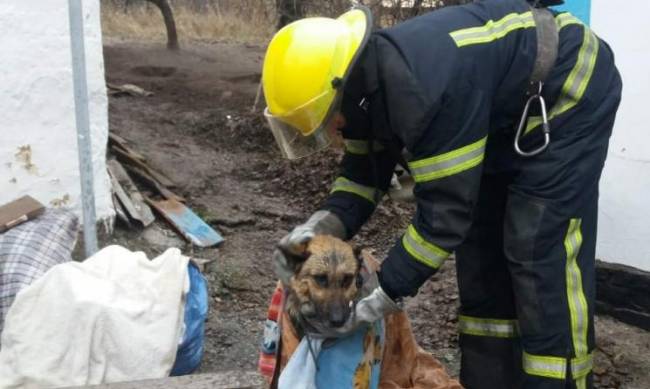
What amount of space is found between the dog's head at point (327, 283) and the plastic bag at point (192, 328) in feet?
3.14

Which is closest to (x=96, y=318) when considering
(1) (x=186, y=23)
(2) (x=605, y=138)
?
(2) (x=605, y=138)

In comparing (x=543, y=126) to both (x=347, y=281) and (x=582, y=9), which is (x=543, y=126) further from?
(x=582, y=9)

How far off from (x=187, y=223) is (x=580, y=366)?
11.4 feet

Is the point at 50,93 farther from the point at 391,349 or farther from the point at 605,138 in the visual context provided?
the point at 605,138

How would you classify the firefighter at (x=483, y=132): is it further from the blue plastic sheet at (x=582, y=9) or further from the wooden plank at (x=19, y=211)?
the wooden plank at (x=19, y=211)

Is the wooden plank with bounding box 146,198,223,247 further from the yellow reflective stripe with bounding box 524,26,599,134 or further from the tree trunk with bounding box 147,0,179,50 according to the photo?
the tree trunk with bounding box 147,0,179,50

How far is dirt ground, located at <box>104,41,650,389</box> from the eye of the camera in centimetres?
455

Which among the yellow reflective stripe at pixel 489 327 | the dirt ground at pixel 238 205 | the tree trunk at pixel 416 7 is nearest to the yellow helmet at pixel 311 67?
the yellow reflective stripe at pixel 489 327

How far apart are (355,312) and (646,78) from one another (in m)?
2.34

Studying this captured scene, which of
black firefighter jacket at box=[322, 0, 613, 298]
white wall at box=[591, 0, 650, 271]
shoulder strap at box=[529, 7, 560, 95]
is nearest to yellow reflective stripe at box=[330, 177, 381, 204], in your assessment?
black firefighter jacket at box=[322, 0, 613, 298]

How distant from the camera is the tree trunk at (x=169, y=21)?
43.3 ft

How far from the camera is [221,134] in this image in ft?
28.9

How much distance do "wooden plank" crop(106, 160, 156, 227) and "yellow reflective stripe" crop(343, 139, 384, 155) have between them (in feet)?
8.72

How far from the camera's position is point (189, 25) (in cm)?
1834
